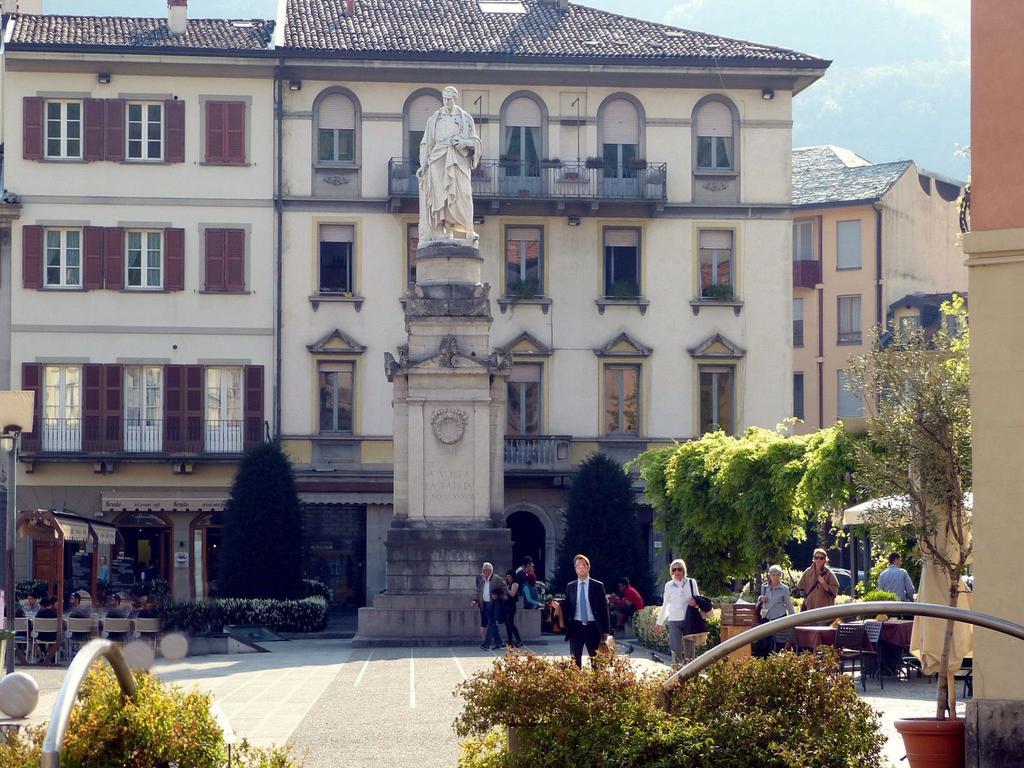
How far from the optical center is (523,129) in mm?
50219

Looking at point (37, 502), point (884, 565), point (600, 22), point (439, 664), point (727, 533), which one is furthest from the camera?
point (600, 22)

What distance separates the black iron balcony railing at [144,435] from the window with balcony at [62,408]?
0.08 feet

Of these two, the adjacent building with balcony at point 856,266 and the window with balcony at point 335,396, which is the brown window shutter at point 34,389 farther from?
the adjacent building with balcony at point 856,266

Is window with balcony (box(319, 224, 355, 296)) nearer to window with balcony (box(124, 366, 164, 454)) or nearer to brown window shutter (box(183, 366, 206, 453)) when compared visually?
brown window shutter (box(183, 366, 206, 453))

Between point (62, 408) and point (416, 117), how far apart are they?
1128 cm

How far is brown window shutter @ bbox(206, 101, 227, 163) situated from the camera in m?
49.5

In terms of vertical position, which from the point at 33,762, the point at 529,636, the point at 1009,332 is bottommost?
the point at 529,636

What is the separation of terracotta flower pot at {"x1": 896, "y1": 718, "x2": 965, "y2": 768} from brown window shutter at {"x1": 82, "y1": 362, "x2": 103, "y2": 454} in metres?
36.9

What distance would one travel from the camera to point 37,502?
48500mm

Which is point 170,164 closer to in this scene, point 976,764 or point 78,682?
point 976,764

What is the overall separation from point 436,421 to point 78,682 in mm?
26005

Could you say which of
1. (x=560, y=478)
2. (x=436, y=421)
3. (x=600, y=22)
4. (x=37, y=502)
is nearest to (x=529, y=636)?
(x=436, y=421)

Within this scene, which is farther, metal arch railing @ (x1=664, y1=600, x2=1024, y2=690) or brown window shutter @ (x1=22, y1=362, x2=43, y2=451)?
brown window shutter @ (x1=22, y1=362, x2=43, y2=451)

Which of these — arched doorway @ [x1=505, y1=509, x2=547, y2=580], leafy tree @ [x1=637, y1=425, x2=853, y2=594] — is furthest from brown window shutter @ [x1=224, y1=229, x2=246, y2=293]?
leafy tree @ [x1=637, y1=425, x2=853, y2=594]
